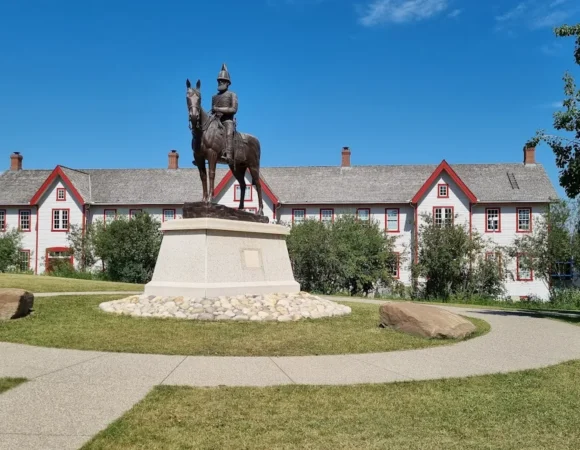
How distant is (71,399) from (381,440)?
12.3 ft

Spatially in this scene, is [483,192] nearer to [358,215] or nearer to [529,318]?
[358,215]

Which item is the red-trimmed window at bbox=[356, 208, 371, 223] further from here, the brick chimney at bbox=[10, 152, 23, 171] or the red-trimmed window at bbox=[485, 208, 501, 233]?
the brick chimney at bbox=[10, 152, 23, 171]

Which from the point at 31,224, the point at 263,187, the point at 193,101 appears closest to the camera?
the point at 193,101

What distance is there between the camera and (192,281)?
47.8 feet

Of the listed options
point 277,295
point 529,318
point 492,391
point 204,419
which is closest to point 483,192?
point 529,318

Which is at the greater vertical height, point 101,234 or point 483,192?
point 483,192

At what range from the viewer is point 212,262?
48.1ft

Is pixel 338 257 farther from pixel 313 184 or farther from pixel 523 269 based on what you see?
pixel 523 269

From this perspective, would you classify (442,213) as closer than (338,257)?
No

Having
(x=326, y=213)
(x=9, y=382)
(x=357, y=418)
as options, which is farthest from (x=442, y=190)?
(x=9, y=382)

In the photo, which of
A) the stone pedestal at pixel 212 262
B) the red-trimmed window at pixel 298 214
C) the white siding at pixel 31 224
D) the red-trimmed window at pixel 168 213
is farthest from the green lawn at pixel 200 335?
the white siding at pixel 31 224

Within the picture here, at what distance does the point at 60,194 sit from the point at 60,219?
2275 millimetres

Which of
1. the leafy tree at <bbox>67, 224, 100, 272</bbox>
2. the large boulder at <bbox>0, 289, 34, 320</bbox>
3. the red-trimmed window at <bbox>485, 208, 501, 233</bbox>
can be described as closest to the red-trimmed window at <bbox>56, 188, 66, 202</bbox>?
the leafy tree at <bbox>67, 224, 100, 272</bbox>

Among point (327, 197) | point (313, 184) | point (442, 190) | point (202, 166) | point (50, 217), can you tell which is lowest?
point (50, 217)
